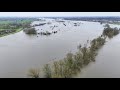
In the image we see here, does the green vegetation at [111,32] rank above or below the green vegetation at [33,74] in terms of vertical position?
above

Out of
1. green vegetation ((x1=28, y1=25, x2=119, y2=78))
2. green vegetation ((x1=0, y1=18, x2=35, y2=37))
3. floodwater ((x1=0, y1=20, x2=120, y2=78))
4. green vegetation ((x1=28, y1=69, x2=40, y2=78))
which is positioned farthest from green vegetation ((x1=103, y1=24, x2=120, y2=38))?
green vegetation ((x1=28, y1=69, x2=40, y2=78))

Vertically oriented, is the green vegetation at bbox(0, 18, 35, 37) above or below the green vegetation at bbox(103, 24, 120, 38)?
above

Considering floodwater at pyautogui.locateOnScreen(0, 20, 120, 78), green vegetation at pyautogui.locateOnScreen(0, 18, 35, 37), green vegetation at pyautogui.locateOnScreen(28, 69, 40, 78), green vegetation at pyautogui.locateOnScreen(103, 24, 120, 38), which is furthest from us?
green vegetation at pyautogui.locateOnScreen(103, 24, 120, 38)

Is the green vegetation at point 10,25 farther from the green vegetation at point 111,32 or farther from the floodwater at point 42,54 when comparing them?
the green vegetation at point 111,32

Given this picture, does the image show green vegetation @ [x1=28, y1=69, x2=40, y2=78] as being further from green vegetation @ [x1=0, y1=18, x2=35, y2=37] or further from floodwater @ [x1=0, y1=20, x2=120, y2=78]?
green vegetation @ [x1=0, y1=18, x2=35, y2=37]

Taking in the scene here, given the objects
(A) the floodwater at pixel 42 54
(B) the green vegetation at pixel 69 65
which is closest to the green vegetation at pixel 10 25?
(A) the floodwater at pixel 42 54

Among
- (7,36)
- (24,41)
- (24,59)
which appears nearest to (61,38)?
(24,41)

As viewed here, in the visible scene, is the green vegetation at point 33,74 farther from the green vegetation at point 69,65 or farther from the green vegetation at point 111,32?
the green vegetation at point 111,32

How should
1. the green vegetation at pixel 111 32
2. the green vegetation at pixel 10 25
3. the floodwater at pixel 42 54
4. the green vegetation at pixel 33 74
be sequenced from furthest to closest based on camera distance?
the green vegetation at pixel 111 32, the green vegetation at pixel 10 25, the floodwater at pixel 42 54, the green vegetation at pixel 33 74

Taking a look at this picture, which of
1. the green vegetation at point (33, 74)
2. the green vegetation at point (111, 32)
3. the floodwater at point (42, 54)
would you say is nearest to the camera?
the green vegetation at point (33, 74)

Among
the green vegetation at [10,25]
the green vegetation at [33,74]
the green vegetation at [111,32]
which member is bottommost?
the green vegetation at [33,74]

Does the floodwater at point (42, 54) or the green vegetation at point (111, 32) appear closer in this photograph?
the floodwater at point (42, 54)
